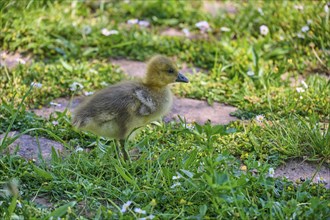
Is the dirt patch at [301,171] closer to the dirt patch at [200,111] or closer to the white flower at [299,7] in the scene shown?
the dirt patch at [200,111]

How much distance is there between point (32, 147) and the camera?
4820 mm

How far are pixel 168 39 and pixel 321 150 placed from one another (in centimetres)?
260

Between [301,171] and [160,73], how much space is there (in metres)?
1.22

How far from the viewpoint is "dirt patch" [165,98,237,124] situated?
17.7 feet

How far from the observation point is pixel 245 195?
4027 millimetres

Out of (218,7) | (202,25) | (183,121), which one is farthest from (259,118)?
(218,7)

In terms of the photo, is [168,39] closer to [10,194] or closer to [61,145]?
[61,145]

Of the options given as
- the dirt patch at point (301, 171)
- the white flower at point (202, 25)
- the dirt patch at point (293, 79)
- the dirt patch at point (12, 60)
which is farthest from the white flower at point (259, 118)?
the dirt patch at point (12, 60)

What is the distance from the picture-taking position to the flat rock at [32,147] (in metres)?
4.69

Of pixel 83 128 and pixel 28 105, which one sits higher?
pixel 83 128

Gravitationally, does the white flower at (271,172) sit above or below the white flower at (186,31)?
above

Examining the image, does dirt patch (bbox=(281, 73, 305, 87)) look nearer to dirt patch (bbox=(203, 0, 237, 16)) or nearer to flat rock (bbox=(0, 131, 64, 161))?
dirt patch (bbox=(203, 0, 237, 16))

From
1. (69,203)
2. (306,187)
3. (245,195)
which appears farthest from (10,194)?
(306,187)

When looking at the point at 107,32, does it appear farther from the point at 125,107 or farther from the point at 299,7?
the point at 125,107
